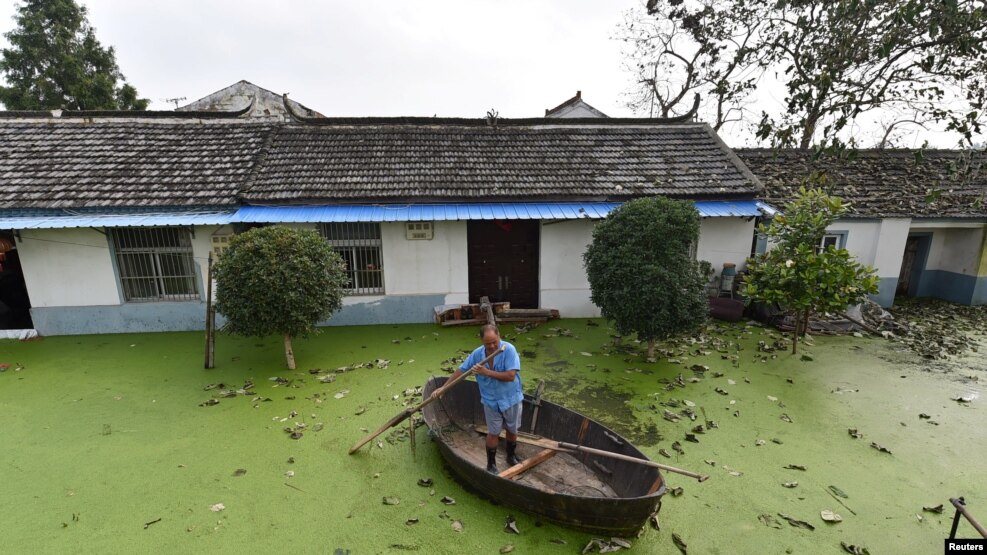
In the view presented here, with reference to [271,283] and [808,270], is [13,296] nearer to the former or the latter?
[271,283]

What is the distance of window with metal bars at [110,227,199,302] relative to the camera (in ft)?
30.5

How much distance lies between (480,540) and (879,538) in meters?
3.73

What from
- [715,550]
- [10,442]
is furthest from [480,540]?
[10,442]

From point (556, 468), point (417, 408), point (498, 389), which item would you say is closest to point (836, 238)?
point (556, 468)

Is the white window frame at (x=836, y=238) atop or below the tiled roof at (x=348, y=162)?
below

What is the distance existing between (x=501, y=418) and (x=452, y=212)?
16.9 ft

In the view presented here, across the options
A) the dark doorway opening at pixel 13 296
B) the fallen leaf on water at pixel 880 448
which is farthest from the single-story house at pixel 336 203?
the fallen leaf on water at pixel 880 448

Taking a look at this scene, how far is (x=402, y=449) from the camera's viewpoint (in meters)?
5.58

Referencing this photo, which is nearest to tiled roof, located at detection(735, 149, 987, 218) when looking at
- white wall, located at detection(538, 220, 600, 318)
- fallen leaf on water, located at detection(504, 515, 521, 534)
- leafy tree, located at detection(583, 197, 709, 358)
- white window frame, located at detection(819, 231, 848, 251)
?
white window frame, located at detection(819, 231, 848, 251)

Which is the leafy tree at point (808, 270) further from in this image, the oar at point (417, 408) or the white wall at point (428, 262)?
the oar at point (417, 408)

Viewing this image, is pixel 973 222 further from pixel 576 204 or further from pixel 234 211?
pixel 234 211

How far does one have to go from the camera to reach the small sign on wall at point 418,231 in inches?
378

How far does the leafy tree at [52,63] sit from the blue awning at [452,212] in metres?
20.8

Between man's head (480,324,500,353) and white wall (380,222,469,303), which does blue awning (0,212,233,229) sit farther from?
man's head (480,324,500,353)
